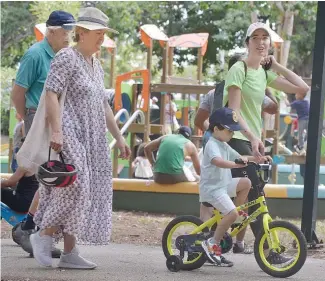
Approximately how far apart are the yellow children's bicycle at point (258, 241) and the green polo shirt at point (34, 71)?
138 cm

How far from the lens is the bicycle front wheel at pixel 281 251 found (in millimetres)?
6508

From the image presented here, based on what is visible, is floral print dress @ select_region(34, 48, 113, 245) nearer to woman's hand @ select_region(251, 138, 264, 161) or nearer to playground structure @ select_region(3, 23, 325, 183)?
woman's hand @ select_region(251, 138, 264, 161)

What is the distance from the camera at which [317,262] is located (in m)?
7.63

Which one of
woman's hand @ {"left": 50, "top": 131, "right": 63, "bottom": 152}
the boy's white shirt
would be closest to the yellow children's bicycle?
the boy's white shirt

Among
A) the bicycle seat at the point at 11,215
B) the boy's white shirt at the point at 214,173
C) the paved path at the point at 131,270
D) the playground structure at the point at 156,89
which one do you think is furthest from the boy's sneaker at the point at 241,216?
the playground structure at the point at 156,89

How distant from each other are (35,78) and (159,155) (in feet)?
17.1

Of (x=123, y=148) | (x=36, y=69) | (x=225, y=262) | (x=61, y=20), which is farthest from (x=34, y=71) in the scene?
(x=225, y=262)

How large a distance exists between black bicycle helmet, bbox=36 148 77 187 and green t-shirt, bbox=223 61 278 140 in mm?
1527

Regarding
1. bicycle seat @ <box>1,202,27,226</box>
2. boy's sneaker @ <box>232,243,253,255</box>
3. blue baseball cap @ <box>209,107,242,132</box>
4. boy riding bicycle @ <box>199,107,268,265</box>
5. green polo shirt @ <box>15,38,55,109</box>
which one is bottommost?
boy's sneaker @ <box>232,243,253,255</box>

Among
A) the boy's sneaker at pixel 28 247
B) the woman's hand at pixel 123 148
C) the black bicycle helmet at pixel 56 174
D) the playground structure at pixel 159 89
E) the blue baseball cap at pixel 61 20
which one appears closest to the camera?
the black bicycle helmet at pixel 56 174

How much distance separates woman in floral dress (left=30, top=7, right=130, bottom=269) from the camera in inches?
251

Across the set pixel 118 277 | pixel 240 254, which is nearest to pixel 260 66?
pixel 240 254

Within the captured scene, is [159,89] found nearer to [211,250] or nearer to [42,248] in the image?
[211,250]

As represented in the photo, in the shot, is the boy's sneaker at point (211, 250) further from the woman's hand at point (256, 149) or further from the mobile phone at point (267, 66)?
the mobile phone at point (267, 66)
